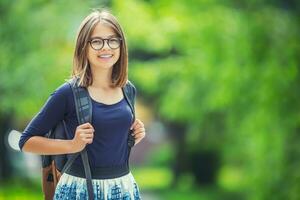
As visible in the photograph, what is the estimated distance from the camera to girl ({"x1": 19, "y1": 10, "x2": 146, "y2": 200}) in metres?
2.88

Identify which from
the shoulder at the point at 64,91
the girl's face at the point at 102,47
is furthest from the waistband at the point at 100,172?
the girl's face at the point at 102,47

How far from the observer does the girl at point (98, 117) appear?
2.88 metres

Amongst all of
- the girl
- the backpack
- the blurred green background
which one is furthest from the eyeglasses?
the blurred green background

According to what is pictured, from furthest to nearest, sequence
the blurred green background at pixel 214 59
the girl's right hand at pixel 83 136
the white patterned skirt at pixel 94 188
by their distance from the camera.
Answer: the blurred green background at pixel 214 59 < the white patterned skirt at pixel 94 188 < the girl's right hand at pixel 83 136

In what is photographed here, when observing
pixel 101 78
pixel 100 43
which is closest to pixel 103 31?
pixel 100 43

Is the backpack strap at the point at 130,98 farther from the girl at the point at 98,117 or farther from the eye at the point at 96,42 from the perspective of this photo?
the eye at the point at 96,42

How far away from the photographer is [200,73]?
43.5 ft

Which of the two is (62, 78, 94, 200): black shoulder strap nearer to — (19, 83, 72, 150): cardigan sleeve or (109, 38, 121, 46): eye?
(19, 83, 72, 150): cardigan sleeve

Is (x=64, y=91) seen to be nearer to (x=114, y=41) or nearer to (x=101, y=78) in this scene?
(x=101, y=78)

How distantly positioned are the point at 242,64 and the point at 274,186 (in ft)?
5.83

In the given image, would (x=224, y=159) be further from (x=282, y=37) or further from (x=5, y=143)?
(x=282, y=37)

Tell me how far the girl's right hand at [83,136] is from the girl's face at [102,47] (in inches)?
10.5

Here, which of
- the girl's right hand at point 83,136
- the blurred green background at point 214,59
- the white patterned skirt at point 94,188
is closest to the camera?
the girl's right hand at point 83,136

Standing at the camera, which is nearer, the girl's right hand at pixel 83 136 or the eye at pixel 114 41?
the girl's right hand at pixel 83 136
